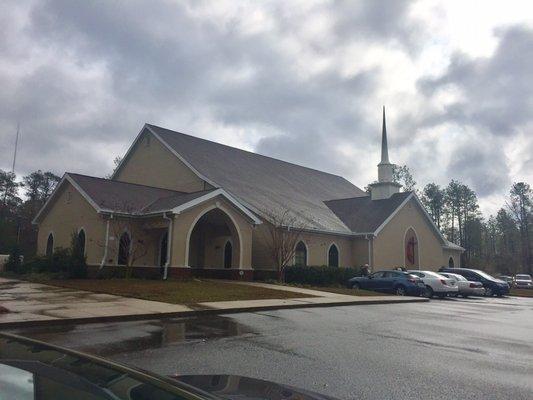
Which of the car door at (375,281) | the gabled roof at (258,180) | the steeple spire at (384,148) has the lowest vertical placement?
the car door at (375,281)

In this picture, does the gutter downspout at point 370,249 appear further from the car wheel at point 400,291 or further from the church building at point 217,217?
the car wheel at point 400,291

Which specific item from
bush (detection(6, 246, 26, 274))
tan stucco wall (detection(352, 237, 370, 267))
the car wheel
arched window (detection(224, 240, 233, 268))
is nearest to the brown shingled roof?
arched window (detection(224, 240, 233, 268))

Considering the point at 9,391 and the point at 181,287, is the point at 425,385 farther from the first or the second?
the point at 181,287

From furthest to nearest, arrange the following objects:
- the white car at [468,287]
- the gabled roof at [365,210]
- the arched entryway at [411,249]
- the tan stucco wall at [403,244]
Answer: the arched entryway at [411,249]
the gabled roof at [365,210]
the tan stucco wall at [403,244]
the white car at [468,287]

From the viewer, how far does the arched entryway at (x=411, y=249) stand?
35.6 metres

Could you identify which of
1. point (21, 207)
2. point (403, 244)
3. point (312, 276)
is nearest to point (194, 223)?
point (312, 276)

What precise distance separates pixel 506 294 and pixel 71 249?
26234 millimetres

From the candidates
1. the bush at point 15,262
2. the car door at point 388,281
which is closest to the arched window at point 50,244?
the bush at point 15,262

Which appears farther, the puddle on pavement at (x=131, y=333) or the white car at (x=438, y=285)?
the white car at (x=438, y=285)

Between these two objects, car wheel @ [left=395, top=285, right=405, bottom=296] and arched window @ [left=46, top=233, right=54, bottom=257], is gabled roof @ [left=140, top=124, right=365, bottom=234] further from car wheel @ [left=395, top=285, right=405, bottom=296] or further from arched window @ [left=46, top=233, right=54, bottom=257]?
arched window @ [left=46, top=233, right=54, bottom=257]

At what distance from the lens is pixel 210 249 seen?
28906 millimetres

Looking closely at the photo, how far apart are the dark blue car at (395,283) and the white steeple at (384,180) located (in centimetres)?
1322

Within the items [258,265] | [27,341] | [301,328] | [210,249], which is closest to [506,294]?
[258,265]

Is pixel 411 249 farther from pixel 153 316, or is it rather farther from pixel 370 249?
pixel 153 316
